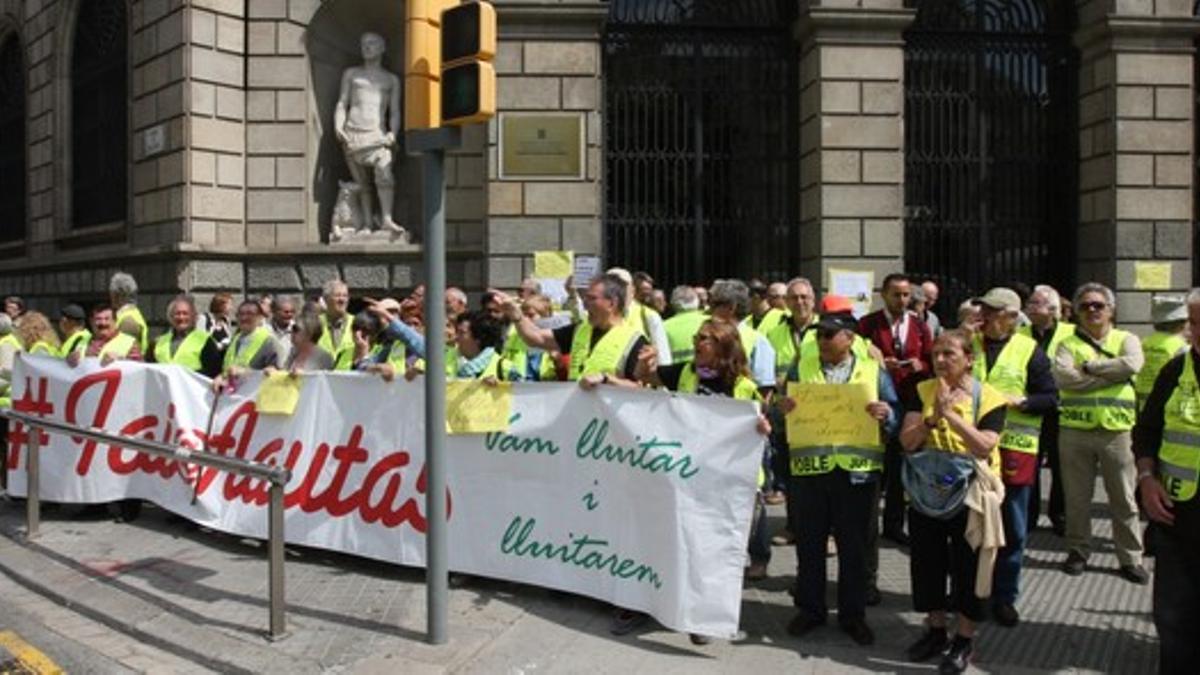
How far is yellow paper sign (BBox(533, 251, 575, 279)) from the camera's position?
39.9ft

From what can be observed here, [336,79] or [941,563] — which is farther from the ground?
[336,79]

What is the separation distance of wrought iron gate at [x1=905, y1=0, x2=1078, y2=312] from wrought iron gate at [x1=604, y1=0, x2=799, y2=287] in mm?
1689

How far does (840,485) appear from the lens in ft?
17.0

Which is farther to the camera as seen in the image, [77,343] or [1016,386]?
[77,343]

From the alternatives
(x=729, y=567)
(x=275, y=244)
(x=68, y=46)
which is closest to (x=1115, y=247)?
(x=729, y=567)

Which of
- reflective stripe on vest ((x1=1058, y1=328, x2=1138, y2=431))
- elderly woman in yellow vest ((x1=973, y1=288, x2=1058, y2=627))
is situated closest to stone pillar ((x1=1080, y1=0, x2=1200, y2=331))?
reflective stripe on vest ((x1=1058, y1=328, x2=1138, y2=431))

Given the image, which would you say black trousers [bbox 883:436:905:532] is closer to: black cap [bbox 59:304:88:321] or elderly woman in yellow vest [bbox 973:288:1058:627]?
elderly woman in yellow vest [bbox 973:288:1058:627]

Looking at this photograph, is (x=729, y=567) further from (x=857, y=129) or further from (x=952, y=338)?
(x=857, y=129)

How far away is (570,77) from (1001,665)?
918 cm

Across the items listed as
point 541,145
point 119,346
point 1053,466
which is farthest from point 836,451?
point 541,145

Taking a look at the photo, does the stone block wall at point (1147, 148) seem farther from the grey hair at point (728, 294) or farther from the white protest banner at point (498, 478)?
the white protest banner at point (498, 478)

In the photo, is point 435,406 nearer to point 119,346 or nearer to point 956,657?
point 956,657

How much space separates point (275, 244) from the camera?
13.4 m

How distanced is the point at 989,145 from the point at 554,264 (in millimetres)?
6063
